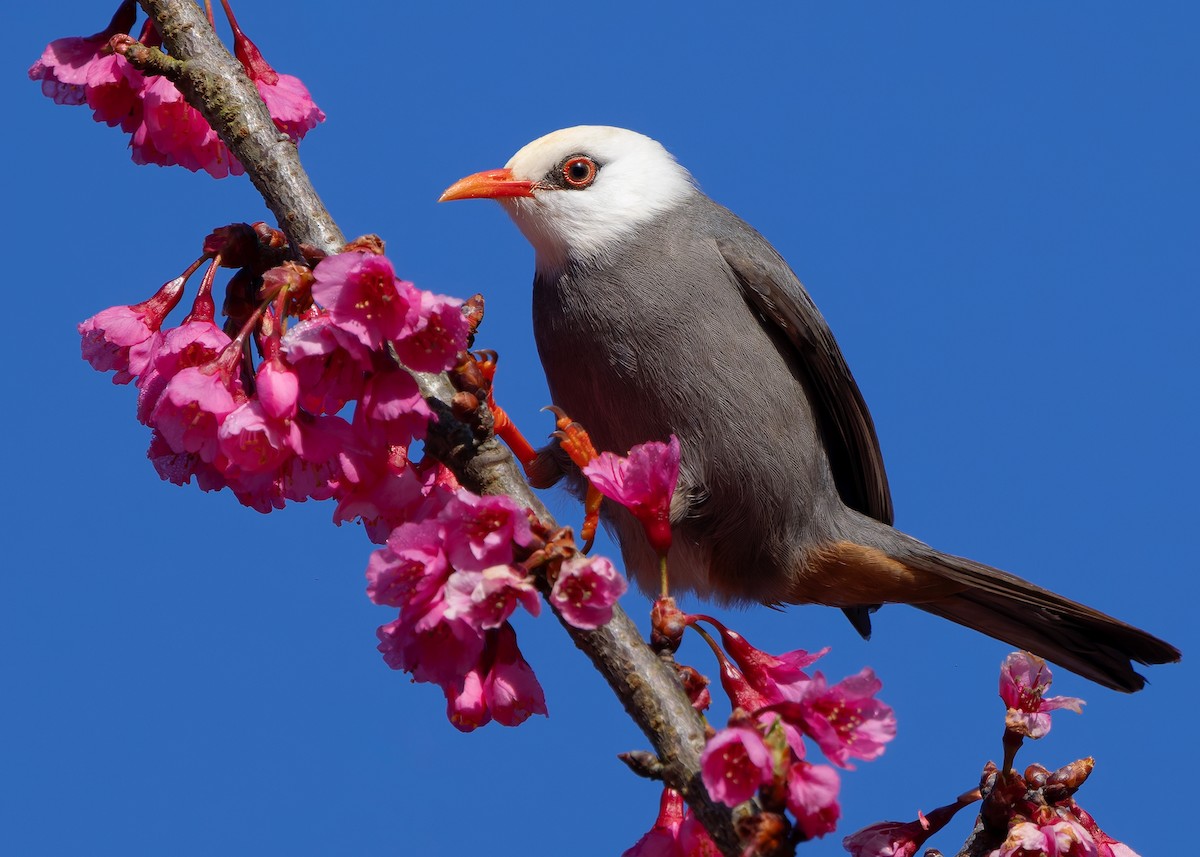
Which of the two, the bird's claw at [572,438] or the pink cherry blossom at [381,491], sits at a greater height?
the bird's claw at [572,438]

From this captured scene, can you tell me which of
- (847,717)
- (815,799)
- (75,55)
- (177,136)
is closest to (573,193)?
(177,136)

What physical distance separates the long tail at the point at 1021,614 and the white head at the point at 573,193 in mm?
1481

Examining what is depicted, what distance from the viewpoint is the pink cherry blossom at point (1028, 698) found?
104 inches

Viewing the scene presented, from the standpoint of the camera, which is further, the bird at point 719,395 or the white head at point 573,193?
the white head at point 573,193

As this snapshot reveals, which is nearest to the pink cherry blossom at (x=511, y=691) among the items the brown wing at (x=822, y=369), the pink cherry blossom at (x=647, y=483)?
the pink cherry blossom at (x=647, y=483)

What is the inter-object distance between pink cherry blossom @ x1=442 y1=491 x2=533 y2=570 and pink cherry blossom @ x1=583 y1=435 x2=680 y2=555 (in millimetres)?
371

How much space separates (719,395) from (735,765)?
2.39m

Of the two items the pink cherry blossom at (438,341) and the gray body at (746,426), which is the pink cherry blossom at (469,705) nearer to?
the pink cherry blossom at (438,341)

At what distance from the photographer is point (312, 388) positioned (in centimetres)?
230

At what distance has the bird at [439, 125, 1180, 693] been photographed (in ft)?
14.0

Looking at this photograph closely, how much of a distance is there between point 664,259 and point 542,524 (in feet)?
7.82

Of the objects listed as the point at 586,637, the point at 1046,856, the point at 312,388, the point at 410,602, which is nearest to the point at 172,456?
the point at 312,388

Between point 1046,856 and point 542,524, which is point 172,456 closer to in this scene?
point 542,524

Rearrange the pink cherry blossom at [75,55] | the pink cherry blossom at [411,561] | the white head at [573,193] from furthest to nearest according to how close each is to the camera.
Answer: the white head at [573,193], the pink cherry blossom at [75,55], the pink cherry blossom at [411,561]
